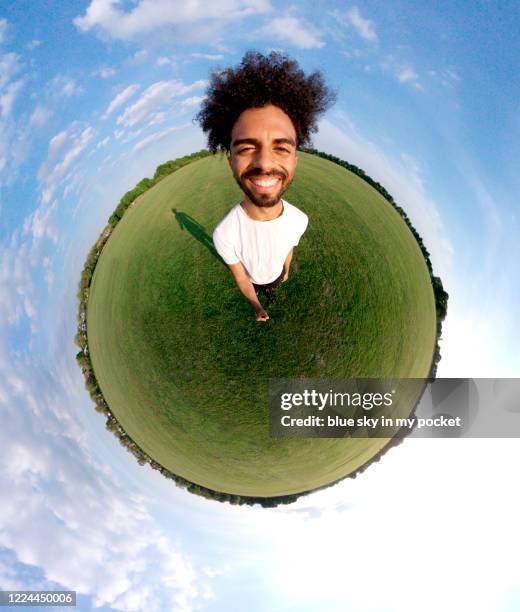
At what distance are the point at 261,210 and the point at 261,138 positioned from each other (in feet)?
2.24

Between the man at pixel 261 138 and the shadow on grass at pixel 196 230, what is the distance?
2.03 metres

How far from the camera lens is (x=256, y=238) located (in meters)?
3.62

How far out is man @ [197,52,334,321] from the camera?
119 inches

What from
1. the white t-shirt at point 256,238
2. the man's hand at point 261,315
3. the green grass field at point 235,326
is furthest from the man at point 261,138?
the green grass field at point 235,326

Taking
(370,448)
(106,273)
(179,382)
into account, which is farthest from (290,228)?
(370,448)

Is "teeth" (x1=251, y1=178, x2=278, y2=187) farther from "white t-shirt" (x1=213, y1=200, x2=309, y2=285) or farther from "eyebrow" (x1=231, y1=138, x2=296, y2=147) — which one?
"white t-shirt" (x1=213, y1=200, x2=309, y2=285)

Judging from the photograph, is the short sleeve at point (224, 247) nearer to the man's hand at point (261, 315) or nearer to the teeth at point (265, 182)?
the teeth at point (265, 182)

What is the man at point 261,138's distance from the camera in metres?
3.02

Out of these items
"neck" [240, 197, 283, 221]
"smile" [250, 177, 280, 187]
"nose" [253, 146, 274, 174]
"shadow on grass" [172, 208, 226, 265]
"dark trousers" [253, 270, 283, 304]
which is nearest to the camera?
"nose" [253, 146, 274, 174]

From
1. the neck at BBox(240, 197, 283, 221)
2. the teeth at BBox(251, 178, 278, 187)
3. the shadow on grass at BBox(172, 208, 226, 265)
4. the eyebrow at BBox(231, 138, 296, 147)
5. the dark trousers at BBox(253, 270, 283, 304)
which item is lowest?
the teeth at BBox(251, 178, 278, 187)

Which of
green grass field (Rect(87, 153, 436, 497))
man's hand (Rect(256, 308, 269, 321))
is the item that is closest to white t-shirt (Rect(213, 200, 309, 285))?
man's hand (Rect(256, 308, 269, 321))

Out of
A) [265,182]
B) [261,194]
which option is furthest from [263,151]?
[261,194]

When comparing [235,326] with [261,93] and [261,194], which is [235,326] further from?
[261,93]

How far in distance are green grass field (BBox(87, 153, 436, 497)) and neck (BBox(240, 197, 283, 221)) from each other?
2121 mm
